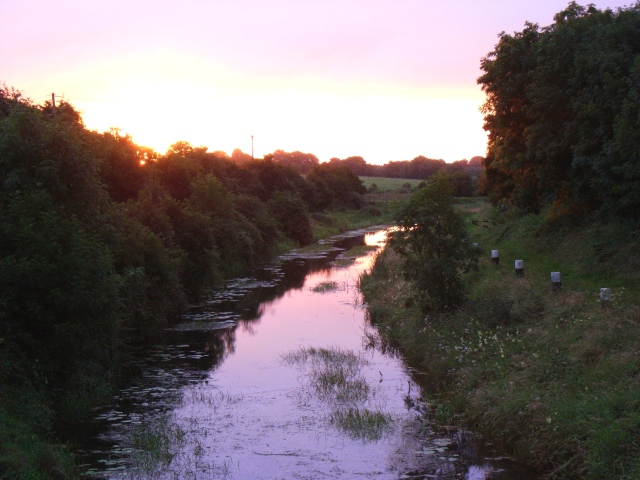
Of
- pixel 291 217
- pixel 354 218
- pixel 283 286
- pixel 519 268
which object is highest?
pixel 291 217

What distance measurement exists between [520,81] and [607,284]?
1148cm

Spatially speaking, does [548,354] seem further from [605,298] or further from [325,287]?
[325,287]

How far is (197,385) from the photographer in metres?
16.5

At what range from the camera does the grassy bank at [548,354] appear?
1009 centimetres

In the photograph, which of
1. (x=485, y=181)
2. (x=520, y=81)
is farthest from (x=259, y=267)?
(x=520, y=81)

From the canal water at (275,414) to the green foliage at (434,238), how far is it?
2.48 meters

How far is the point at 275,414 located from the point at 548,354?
224 inches

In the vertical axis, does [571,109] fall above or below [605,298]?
above

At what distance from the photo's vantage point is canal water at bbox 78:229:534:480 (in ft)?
36.8

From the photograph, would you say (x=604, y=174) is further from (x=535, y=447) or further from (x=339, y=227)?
(x=339, y=227)

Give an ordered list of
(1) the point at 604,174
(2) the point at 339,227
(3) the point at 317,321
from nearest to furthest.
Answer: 1. (1) the point at 604,174
2. (3) the point at 317,321
3. (2) the point at 339,227

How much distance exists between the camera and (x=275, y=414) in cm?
1413

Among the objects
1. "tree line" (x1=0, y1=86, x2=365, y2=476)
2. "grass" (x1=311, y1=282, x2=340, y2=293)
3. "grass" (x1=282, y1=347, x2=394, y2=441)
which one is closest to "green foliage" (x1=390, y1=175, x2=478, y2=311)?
"grass" (x1=282, y1=347, x2=394, y2=441)

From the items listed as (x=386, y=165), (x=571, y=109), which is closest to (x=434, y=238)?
(x=571, y=109)
